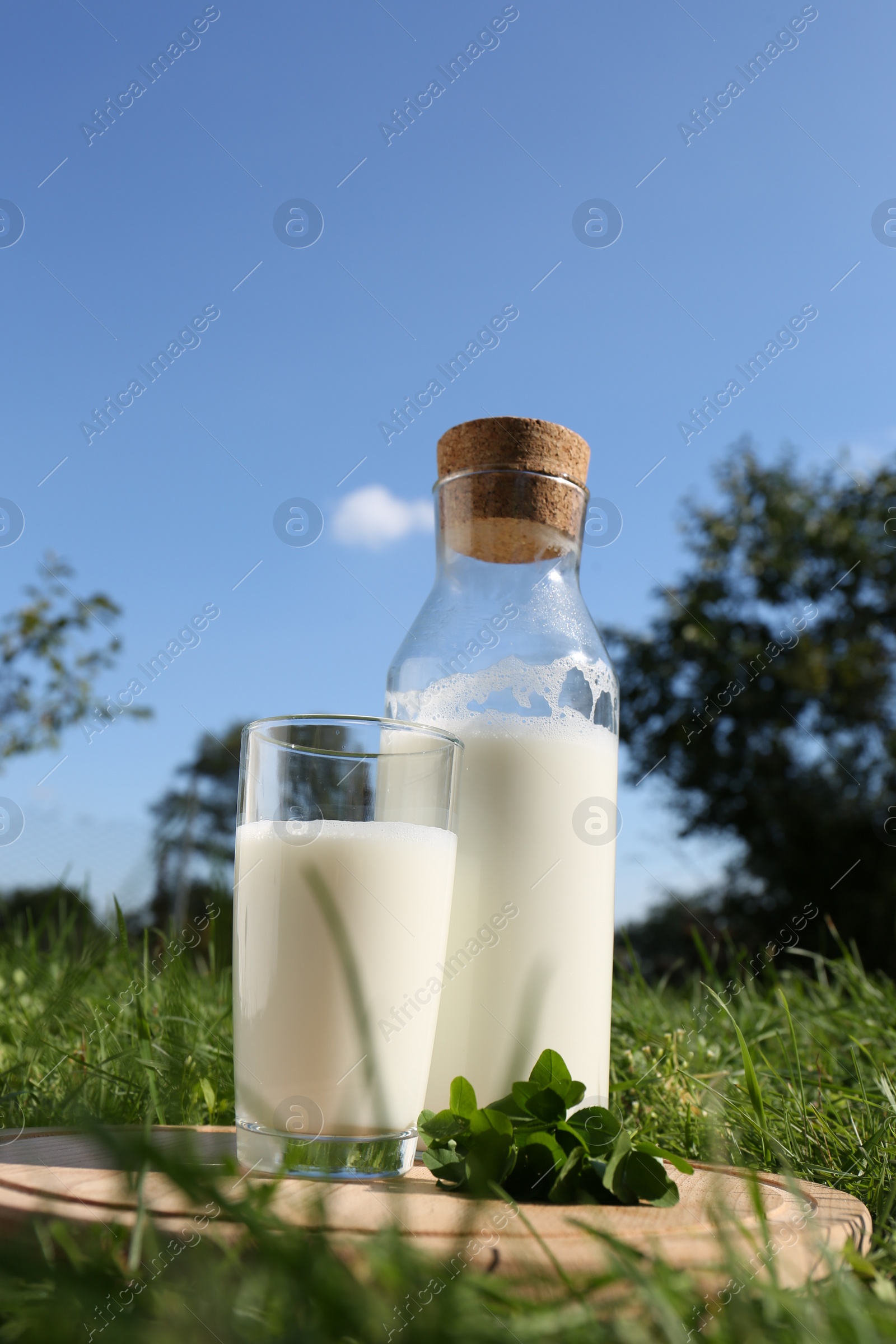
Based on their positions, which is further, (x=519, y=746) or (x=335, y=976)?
(x=519, y=746)

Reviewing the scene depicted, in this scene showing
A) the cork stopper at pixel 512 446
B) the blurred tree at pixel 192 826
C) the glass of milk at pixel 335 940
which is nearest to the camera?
the glass of milk at pixel 335 940

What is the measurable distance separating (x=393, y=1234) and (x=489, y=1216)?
0.29 meters

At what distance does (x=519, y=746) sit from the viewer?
1772 mm

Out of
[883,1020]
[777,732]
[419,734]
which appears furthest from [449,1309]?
[777,732]

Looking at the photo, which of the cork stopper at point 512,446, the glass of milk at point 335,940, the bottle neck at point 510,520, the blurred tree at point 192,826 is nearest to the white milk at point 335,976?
the glass of milk at point 335,940

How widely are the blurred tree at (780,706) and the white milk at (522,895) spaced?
7.46 metres

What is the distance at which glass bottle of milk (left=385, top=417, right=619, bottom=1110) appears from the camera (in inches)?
67.9

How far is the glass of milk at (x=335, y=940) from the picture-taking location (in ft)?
4.63

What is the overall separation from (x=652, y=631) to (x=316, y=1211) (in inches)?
365

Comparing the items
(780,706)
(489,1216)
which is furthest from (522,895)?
(780,706)

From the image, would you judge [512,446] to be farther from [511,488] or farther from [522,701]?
[522,701]

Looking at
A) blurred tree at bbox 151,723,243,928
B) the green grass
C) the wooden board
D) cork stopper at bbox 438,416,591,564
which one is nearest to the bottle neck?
cork stopper at bbox 438,416,591,564

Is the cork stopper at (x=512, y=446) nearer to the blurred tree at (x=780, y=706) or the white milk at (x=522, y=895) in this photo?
the white milk at (x=522, y=895)

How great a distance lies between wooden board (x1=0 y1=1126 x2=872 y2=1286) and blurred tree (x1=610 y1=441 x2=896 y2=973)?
26.0 feet
